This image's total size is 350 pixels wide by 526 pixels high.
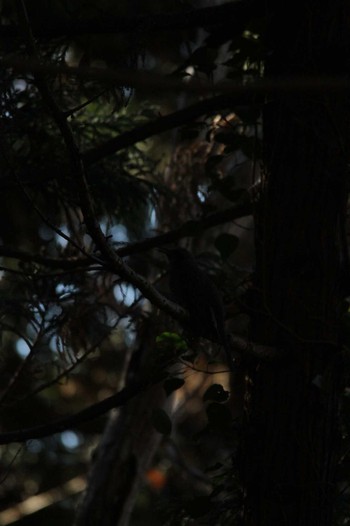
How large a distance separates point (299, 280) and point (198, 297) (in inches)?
37.2

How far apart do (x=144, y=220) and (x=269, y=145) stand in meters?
A: 3.20

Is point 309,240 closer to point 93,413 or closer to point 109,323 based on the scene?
point 93,413

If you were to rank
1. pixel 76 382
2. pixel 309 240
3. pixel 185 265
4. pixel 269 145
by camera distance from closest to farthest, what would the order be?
pixel 309 240 < pixel 269 145 < pixel 185 265 < pixel 76 382

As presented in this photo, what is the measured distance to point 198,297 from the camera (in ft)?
15.9

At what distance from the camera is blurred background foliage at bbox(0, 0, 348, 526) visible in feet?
14.1

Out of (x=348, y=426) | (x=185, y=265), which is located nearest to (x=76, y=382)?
(x=185, y=265)

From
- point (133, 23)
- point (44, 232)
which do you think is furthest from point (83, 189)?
point (44, 232)

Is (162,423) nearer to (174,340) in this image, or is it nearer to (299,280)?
(174,340)

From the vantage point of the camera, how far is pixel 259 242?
13.4 feet

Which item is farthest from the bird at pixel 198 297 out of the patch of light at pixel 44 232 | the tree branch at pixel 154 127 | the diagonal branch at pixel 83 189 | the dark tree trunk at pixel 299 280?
the patch of light at pixel 44 232

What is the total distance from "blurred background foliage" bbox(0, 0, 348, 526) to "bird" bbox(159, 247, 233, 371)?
11 centimetres

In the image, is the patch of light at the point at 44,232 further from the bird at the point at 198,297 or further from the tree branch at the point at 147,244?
the tree branch at the point at 147,244

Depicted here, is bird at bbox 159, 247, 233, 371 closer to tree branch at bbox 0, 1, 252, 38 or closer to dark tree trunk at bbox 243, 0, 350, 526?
dark tree trunk at bbox 243, 0, 350, 526

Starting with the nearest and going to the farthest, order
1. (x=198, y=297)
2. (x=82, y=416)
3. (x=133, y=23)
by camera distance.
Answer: (x=82, y=416), (x=133, y=23), (x=198, y=297)
